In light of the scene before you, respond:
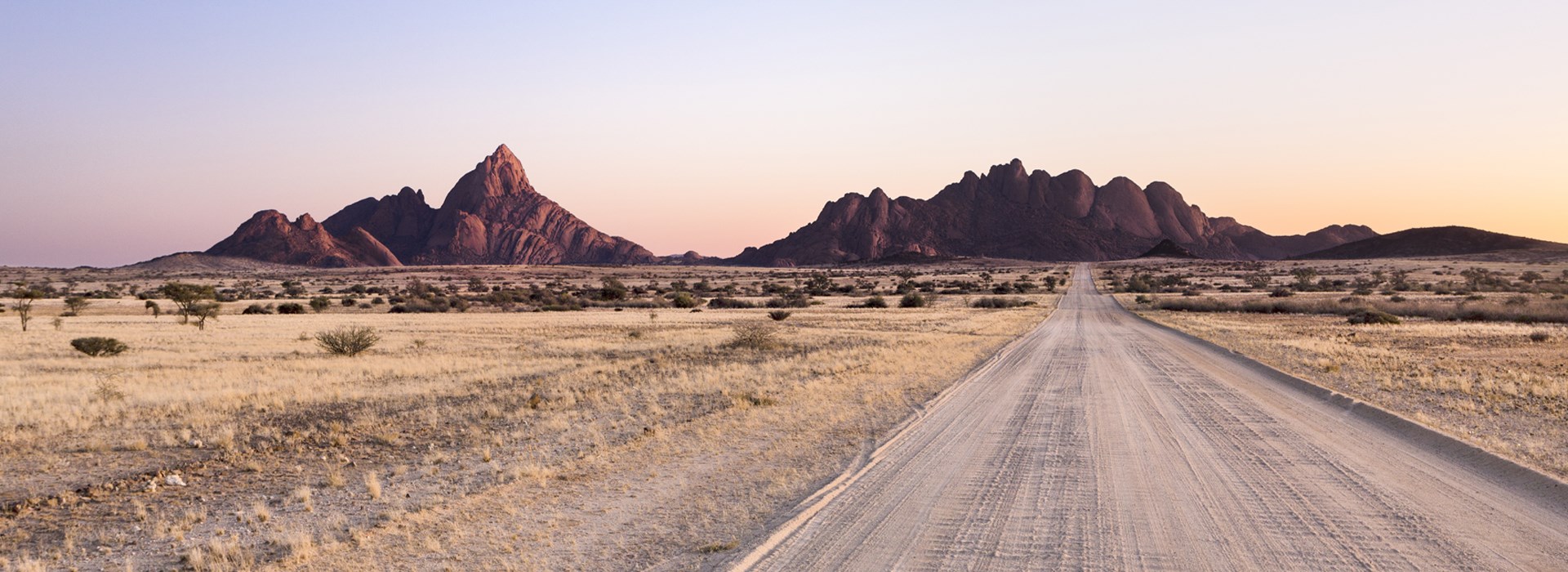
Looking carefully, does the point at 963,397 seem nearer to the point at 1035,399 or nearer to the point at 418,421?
the point at 1035,399

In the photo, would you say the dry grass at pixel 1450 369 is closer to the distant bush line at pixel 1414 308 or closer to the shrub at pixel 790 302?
the distant bush line at pixel 1414 308

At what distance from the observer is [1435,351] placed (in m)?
25.1

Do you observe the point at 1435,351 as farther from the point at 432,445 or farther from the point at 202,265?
the point at 202,265

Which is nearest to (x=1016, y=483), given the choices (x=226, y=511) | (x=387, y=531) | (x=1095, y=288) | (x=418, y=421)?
(x=387, y=531)

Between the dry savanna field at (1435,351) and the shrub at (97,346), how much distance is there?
3352 cm

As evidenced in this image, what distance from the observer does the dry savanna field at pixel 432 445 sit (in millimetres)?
7359

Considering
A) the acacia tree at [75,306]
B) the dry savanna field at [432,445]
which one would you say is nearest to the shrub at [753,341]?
the dry savanna field at [432,445]

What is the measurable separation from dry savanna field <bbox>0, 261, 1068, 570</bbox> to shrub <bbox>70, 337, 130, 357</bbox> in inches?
20.1

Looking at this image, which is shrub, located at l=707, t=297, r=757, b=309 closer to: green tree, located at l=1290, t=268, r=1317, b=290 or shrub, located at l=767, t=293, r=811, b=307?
shrub, located at l=767, t=293, r=811, b=307

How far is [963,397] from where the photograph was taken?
629 inches

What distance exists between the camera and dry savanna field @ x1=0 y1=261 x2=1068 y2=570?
736 centimetres

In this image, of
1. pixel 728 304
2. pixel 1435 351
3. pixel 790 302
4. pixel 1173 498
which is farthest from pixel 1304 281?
pixel 1173 498

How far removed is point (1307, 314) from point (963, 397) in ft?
132

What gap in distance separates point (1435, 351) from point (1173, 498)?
23394mm
